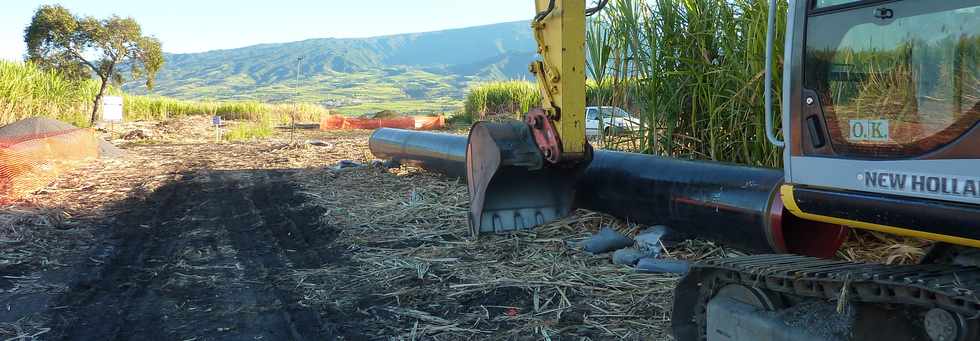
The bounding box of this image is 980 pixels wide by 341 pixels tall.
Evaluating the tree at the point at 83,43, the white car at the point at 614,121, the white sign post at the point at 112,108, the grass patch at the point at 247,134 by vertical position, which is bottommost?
the grass patch at the point at 247,134

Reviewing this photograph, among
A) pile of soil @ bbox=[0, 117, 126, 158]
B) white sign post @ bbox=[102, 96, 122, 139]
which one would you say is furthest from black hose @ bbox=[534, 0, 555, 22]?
white sign post @ bbox=[102, 96, 122, 139]

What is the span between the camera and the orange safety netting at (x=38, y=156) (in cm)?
997

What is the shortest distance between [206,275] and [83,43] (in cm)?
2379

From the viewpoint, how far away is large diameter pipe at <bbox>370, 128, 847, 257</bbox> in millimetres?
5113

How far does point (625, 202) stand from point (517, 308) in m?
2.05

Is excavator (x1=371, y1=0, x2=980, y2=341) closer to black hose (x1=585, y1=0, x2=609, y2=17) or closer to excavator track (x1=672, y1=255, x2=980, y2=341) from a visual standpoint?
excavator track (x1=672, y1=255, x2=980, y2=341)

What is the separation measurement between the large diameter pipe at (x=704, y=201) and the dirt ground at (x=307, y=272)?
0.24 meters

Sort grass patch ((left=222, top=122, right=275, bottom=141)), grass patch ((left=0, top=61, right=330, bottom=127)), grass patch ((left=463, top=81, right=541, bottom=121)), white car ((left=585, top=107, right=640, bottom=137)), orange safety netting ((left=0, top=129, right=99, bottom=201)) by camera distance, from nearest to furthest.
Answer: white car ((left=585, top=107, right=640, bottom=137)) → orange safety netting ((left=0, top=129, right=99, bottom=201)) → grass patch ((left=0, top=61, right=330, bottom=127)) → grass patch ((left=222, top=122, right=275, bottom=141)) → grass patch ((left=463, top=81, right=541, bottom=121))

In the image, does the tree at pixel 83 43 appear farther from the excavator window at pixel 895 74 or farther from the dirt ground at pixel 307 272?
the excavator window at pixel 895 74

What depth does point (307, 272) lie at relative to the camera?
19.5ft

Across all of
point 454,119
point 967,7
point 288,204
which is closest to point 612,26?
point 288,204

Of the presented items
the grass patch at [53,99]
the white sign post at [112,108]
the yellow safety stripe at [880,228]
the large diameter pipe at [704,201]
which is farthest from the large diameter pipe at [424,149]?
the white sign post at [112,108]

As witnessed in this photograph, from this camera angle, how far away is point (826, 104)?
2.88 m

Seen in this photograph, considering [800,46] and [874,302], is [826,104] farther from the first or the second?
[874,302]
